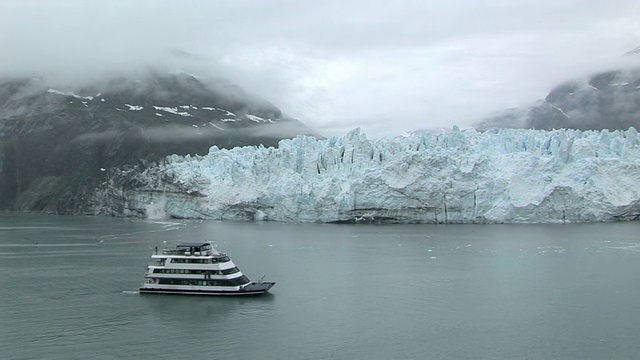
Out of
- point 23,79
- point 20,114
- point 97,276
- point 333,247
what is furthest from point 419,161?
point 23,79

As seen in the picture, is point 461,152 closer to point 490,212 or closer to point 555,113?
point 490,212

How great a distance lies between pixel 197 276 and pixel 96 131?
103 meters

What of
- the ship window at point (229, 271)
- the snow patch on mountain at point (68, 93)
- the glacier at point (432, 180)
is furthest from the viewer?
the snow patch on mountain at point (68, 93)

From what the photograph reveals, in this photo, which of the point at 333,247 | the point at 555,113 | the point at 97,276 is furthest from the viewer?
the point at 555,113

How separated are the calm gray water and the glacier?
13.1 metres

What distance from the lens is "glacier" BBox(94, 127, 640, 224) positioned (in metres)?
56.3

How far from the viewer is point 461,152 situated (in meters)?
60.3

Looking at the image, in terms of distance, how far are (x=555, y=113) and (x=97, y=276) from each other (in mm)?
112736

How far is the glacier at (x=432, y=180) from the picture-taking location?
56281 millimetres

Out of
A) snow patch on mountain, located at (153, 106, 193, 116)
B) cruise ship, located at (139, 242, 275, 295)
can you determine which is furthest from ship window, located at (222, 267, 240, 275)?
snow patch on mountain, located at (153, 106, 193, 116)

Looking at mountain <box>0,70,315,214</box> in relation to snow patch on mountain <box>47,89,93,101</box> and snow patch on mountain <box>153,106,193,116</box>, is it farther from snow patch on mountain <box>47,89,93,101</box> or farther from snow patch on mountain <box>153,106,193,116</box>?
snow patch on mountain <box>153,106,193,116</box>

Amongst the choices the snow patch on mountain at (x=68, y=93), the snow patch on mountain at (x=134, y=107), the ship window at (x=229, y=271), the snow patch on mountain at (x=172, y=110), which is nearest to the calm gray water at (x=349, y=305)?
the ship window at (x=229, y=271)

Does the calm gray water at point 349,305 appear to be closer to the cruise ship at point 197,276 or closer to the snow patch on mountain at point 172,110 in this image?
the cruise ship at point 197,276

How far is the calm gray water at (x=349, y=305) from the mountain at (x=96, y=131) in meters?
69.5
